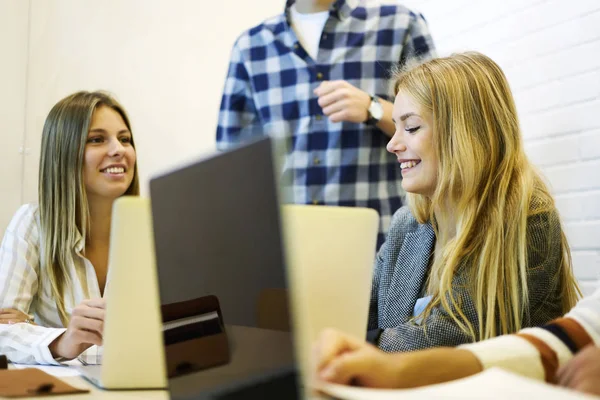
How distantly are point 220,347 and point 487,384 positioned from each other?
0.25 m

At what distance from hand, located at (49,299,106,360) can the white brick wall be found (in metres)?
1.38

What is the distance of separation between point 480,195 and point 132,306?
A: 813mm

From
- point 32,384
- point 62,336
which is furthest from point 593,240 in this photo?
point 32,384

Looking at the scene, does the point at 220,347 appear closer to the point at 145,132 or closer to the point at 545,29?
the point at 545,29

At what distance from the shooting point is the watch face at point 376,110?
1.92 m

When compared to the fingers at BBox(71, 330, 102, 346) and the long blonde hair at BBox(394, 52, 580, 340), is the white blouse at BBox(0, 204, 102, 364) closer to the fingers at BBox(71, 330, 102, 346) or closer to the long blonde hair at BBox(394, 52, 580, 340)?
the fingers at BBox(71, 330, 102, 346)

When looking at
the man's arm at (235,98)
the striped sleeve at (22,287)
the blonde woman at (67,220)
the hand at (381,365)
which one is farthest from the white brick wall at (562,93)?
the striped sleeve at (22,287)

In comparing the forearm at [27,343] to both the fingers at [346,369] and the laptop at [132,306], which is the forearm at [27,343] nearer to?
the laptop at [132,306]

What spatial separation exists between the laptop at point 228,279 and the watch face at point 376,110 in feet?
3.83

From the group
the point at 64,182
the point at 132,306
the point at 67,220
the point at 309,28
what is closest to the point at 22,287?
the point at 67,220

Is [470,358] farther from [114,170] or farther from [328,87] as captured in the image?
[114,170]

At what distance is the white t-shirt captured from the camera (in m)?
2.15

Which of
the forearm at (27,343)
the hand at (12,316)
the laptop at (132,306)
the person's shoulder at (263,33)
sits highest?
the person's shoulder at (263,33)

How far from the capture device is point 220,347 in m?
0.63
